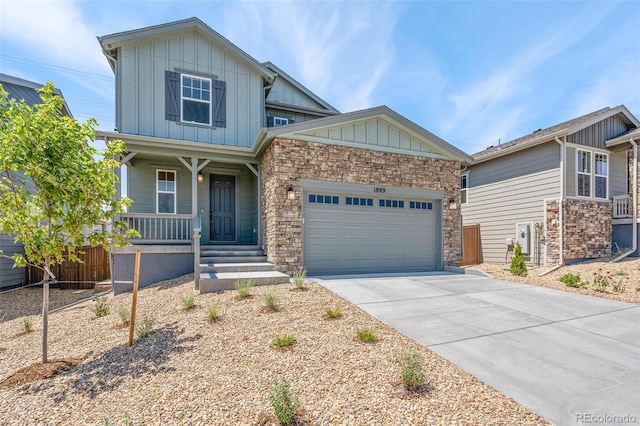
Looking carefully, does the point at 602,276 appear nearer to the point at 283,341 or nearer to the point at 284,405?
the point at 283,341

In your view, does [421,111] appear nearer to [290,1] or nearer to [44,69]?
[290,1]

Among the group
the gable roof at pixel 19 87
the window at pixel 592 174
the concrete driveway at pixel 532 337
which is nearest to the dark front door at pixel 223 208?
the concrete driveway at pixel 532 337

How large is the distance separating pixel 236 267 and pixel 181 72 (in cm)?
644

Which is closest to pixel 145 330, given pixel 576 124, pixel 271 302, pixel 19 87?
pixel 271 302

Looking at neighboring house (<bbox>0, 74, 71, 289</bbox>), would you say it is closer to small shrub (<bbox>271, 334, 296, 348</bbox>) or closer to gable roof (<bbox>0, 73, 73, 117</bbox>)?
gable roof (<bbox>0, 73, 73, 117</bbox>)

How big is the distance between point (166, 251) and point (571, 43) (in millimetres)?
12369

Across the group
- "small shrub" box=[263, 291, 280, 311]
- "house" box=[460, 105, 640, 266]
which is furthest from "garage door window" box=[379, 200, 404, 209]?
"house" box=[460, 105, 640, 266]

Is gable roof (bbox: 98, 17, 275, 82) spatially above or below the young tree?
above

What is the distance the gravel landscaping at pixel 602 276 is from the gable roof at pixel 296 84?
9.43m

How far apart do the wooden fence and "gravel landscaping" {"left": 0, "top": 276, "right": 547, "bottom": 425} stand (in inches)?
219

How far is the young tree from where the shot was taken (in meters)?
3.27

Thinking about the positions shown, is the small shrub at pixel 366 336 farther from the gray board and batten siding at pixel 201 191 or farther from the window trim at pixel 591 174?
the window trim at pixel 591 174

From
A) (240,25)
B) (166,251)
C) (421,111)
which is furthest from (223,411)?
(421,111)

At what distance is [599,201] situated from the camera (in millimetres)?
10609
